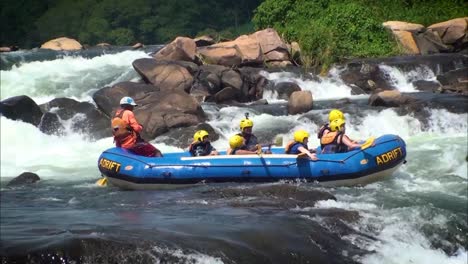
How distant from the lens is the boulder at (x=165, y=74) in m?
16.7

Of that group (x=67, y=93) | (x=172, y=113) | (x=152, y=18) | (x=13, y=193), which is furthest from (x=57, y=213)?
(x=152, y=18)

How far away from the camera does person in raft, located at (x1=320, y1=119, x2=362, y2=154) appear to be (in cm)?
948

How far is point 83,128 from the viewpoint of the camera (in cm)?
1452

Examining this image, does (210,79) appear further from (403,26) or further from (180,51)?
(403,26)

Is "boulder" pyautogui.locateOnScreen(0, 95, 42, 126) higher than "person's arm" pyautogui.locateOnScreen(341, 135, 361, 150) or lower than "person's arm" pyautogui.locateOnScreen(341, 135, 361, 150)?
higher

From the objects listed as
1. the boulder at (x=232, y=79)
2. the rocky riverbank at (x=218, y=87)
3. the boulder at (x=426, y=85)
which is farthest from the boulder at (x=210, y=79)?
the boulder at (x=426, y=85)

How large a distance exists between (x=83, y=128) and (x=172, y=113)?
7.39 feet

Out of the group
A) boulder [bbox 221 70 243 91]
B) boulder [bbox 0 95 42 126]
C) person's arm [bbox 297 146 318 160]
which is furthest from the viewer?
boulder [bbox 221 70 243 91]

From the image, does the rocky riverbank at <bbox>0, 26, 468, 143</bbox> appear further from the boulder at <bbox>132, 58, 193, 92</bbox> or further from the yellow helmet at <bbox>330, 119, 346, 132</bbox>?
the yellow helmet at <bbox>330, 119, 346, 132</bbox>

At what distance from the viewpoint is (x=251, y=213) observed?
714 centimetres

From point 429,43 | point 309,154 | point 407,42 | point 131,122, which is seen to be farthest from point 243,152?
point 429,43

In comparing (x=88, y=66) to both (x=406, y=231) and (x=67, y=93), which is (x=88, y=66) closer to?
(x=67, y=93)

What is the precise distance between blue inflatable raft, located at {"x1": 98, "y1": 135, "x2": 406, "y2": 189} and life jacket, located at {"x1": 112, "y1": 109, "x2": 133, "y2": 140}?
0.30m

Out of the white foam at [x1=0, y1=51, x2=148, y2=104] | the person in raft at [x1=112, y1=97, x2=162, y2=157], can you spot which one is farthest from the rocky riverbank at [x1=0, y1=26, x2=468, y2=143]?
the person in raft at [x1=112, y1=97, x2=162, y2=157]
